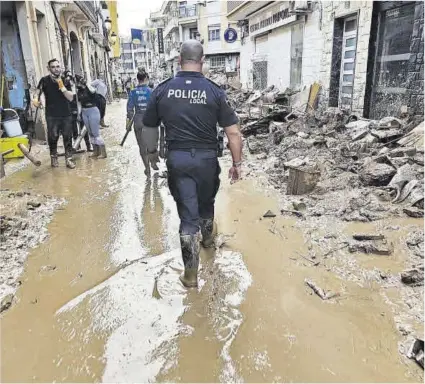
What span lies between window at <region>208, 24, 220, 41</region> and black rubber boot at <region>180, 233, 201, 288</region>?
4309 centimetres

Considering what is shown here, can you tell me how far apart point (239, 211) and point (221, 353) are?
262cm

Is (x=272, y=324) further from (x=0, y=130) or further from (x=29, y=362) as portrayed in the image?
(x=0, y=130)

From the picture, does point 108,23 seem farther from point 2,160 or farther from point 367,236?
point 367,236

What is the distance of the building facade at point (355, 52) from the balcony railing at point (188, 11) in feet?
113

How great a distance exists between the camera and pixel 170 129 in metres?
3.00

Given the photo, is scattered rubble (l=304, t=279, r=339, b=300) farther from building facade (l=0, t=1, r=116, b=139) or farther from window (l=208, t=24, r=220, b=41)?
window (l=208, t=24, r=220, b=41)

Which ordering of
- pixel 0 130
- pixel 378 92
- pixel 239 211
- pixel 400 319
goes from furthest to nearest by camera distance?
pixel 378 92 < pixel 0 130 < pixel 239 211 < pixel 400 319

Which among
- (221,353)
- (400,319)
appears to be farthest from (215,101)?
(400,319)

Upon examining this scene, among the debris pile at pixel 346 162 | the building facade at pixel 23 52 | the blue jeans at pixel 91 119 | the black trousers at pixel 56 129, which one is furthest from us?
the building facade at pixel 23 52

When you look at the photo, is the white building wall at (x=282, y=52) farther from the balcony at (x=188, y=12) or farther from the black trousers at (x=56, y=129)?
the balcony at (x=188, y=12)

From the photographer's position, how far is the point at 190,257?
9.96 ft

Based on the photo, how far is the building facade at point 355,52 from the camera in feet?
23.5

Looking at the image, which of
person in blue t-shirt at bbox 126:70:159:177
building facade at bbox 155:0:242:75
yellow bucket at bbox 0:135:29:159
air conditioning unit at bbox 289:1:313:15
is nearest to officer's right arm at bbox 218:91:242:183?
person in blue t-shirt at bbox 126:70:159:177

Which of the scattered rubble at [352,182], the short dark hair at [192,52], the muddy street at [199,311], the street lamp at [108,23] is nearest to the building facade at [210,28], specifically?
the street lamp at [108,23]
